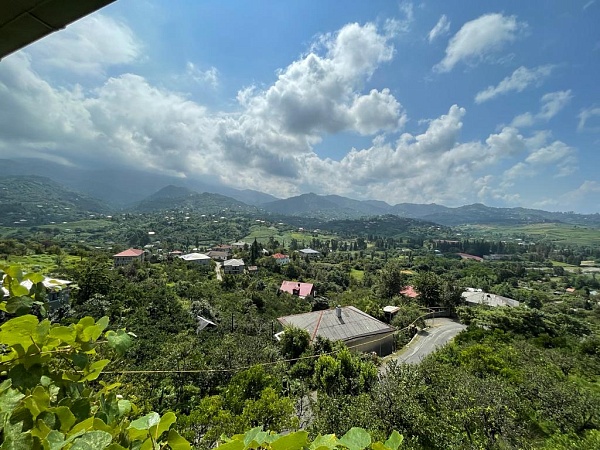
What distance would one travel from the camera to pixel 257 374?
9477 mm

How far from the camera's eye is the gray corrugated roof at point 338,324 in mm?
18956

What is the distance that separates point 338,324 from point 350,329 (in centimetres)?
89

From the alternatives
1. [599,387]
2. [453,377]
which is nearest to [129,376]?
[453,377]

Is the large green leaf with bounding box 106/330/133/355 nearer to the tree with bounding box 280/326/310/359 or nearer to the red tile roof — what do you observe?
the tree with bounding box 280/326/310/359

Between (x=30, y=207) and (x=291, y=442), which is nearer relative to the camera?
(x=291, y=442)

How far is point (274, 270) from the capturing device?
6050 cm

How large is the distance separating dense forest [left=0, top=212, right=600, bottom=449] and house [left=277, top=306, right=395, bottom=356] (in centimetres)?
135

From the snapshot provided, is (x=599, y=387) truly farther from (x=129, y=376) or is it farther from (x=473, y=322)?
(x=129, y=376)

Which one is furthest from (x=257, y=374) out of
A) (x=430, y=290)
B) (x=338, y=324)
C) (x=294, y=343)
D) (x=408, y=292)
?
(x=408, y=292)

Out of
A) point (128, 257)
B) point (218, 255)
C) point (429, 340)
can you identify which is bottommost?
point (218, 255)

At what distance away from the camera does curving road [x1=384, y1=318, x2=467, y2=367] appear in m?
18.6

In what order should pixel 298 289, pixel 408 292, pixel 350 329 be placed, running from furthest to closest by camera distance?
pixel 298 289 → pixel 408 292 → pixel 350 329

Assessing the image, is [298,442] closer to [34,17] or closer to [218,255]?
[34,17]

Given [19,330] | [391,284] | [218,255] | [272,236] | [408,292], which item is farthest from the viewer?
[272,236]
